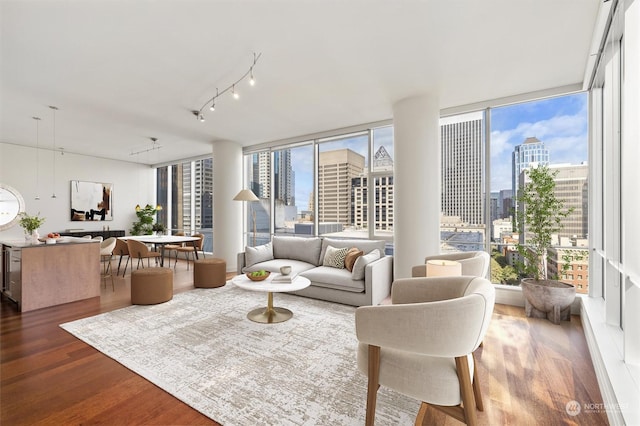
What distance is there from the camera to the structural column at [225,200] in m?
6.22

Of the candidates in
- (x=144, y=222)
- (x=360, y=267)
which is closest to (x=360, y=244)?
(x=360, y=267)

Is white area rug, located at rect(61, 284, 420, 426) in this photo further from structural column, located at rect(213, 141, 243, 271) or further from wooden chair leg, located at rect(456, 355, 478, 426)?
structural column, located at rect(213, 141, 243, 271)

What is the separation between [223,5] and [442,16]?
1.77 meters

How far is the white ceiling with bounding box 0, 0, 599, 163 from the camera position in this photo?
2287mm

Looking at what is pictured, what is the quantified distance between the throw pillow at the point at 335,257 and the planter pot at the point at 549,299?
7.74ft

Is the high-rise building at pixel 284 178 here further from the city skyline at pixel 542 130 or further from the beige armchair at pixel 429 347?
the beige armchair at pixel 429 347

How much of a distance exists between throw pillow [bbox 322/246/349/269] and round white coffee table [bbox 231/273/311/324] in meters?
1.00

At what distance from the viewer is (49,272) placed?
3.84 metres

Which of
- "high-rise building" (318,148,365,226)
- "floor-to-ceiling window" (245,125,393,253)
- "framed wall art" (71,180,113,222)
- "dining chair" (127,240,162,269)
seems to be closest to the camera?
"floor-to-ceiling window" (245,125,393,253)

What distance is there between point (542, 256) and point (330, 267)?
277 centimetres

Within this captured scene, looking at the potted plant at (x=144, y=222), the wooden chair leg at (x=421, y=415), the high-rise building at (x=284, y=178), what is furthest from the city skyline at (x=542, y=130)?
the potted plant at (x=144, y=222)

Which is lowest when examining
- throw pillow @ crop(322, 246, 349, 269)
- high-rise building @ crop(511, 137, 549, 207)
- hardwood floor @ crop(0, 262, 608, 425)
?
hardwood floor @ crop(0, 262, 608, 425)

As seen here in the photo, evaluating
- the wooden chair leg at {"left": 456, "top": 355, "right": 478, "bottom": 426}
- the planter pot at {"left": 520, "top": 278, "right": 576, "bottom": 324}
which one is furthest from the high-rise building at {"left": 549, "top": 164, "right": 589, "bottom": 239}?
the wooden chair leg at {"left": 456, "top": 355, "right": 478, "bottom": 426}

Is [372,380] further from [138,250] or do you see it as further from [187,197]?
[187,197]
